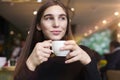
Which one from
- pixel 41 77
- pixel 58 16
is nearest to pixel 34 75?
pixel 41 77

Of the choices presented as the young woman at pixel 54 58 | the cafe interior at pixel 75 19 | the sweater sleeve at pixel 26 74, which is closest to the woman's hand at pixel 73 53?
the young woman at pixel 54 58

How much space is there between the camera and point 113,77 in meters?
2.79

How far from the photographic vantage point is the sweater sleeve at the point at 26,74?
104 cm

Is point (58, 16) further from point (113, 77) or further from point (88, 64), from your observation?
A: point (113, 77)

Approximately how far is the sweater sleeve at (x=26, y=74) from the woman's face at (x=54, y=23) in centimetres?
13

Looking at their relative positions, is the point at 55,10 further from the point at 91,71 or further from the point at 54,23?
the point at 91,71

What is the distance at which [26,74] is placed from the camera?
1.05m

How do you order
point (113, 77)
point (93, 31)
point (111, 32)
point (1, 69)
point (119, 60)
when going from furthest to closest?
point (93, 31) → point (111, 32) → point (119, 60) → point (113, 77) → point (1, 69)

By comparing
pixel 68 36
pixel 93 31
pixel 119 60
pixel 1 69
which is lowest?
pixel 93 31

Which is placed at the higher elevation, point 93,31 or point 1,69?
point 1,69

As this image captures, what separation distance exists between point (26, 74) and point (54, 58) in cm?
11

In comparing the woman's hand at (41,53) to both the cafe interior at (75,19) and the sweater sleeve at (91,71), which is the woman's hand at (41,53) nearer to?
the sweater sleeve at (91,71)

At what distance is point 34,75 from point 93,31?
11.2m

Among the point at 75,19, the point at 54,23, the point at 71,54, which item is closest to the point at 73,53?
the point at 71,54
